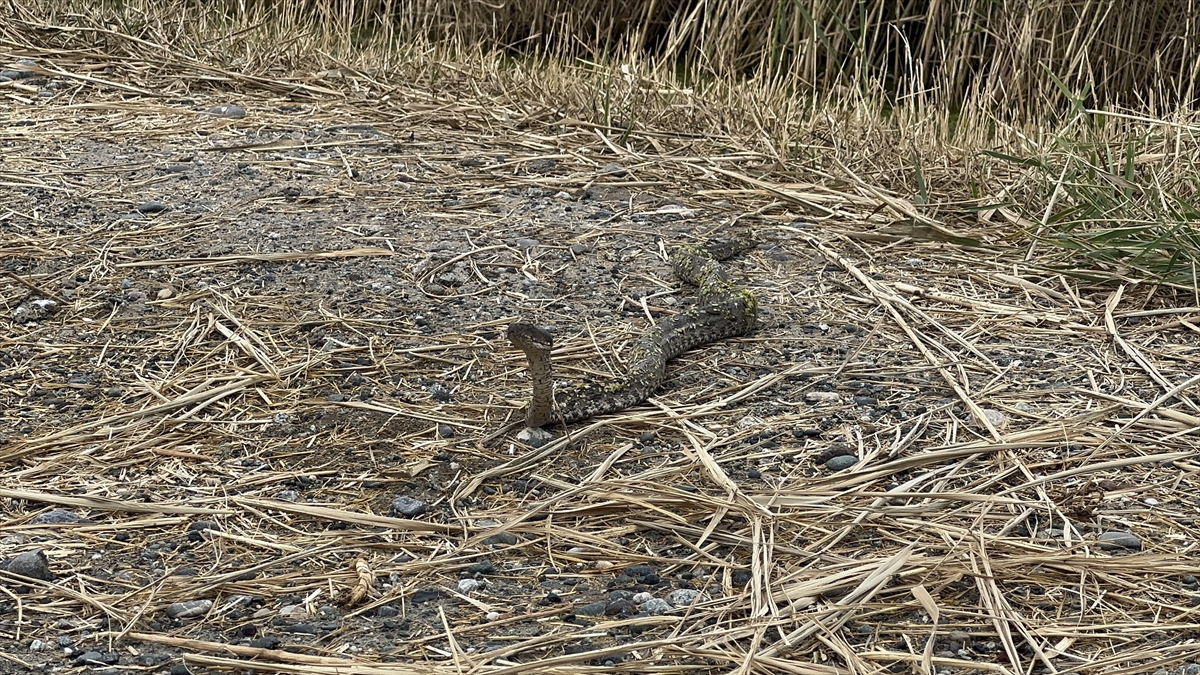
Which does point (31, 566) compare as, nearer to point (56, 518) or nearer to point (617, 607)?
point (56, 518)

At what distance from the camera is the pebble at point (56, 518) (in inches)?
122

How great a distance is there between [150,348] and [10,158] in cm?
199

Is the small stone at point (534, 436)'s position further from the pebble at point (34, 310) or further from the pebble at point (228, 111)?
the pebble at point (228, 111)

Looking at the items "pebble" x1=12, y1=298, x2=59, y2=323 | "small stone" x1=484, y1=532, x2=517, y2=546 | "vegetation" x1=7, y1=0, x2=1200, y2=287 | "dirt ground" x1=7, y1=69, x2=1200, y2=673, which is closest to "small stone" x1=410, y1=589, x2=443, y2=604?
"dirt ground" x1=7, y1=69, x2=1200, y2=673

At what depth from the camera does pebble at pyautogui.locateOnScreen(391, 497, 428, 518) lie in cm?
316

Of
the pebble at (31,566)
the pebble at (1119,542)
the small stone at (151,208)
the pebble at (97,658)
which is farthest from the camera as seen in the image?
the small stone at (151,208)

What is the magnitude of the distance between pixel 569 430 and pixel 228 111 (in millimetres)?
3318

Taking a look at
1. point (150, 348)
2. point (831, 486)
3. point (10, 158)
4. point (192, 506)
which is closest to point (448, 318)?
point (150, 348)

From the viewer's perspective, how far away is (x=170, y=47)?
6797mm

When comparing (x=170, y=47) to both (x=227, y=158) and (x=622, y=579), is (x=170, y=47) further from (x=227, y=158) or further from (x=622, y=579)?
(x=622, y=579)

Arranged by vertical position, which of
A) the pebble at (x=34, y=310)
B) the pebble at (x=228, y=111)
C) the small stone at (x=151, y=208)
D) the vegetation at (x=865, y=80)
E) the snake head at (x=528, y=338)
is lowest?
the pebble at (x=34, y=310)

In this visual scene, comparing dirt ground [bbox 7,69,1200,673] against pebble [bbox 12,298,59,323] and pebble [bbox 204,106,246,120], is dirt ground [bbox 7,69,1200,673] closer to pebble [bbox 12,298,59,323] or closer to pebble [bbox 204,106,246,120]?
pebble [bbox 12,298,59,323]

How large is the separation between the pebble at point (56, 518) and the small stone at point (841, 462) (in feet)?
6.07

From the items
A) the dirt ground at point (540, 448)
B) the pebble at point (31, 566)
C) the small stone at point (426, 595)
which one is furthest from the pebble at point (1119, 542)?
the pebble at point (31, 566)
